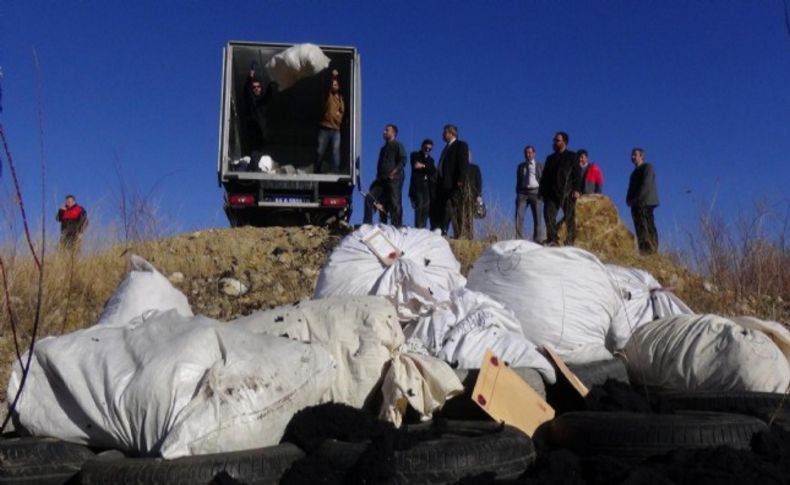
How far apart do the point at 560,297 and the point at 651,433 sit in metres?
1.30

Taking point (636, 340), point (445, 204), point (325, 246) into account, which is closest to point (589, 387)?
point (636, 340)

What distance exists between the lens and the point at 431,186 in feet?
32.6

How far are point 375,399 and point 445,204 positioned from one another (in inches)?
260

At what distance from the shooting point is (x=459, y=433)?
255 centimetres

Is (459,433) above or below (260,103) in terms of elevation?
below

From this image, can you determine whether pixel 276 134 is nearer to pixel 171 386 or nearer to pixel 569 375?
pixel 569 375

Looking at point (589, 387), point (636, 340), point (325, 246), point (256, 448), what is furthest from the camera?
point (325, 246)

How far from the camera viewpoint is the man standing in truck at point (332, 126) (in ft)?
38.6

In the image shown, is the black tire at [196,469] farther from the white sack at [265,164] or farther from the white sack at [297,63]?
the white sack at [297,63]

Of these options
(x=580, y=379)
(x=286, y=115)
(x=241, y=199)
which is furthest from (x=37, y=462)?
(x=286, y=115)

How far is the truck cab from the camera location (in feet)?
37.6

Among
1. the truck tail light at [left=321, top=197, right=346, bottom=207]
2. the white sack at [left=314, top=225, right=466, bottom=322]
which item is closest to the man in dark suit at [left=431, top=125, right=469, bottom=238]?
the truck tail light at [left=321, top=197, right=346, bottom=207]

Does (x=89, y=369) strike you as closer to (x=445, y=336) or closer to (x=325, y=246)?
(x=445, y=336)

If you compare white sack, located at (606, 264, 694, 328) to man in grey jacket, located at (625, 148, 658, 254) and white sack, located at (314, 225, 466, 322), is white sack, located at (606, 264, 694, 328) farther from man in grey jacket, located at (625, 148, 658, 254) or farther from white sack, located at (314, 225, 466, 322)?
man in grey jacket, located at (625, 148, 658, 254)
